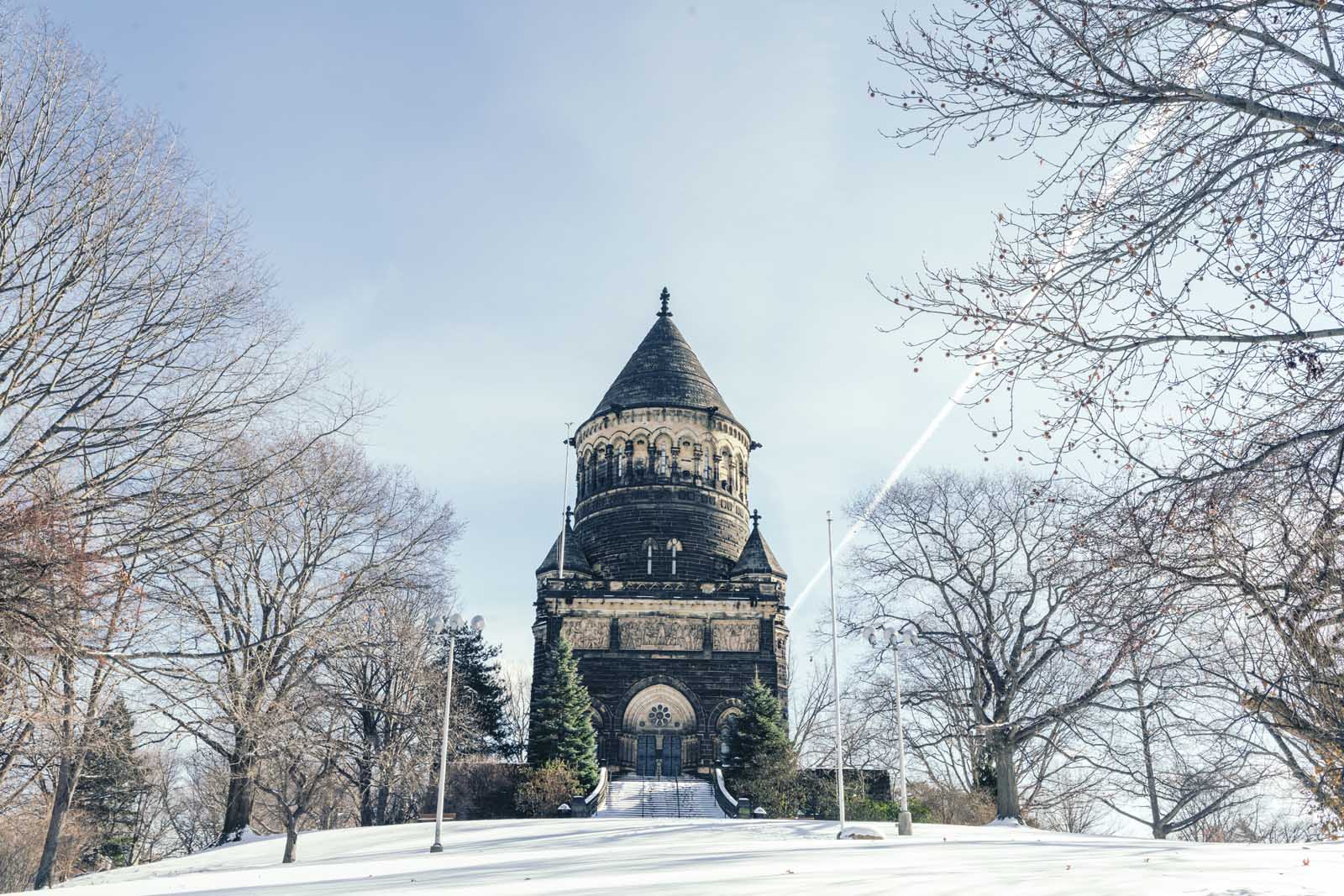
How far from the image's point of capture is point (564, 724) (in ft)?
103

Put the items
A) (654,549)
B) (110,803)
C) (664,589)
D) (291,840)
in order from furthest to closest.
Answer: (110,803)
(654,549)
(664,589)
(291,840)

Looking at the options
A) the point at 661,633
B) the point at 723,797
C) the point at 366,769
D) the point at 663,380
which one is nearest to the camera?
the point at 723,797

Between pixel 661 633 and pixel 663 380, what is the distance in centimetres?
1234

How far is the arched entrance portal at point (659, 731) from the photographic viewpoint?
113 feet

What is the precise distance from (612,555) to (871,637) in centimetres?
1928

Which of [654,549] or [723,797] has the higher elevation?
[654,549]

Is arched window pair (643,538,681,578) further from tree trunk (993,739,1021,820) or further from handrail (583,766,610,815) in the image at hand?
tree trunk (993,739,1021,820)

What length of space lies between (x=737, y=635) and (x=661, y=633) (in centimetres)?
278

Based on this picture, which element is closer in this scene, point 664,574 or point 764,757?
point 764,757

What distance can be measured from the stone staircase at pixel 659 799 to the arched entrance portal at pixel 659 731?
1.16 m

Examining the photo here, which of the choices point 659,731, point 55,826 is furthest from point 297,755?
point 659,731

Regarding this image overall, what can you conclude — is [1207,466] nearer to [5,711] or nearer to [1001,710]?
[5,711]

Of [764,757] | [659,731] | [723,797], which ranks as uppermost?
[659,731]

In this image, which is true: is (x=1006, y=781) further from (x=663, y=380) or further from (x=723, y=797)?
(x=663, y=380)
